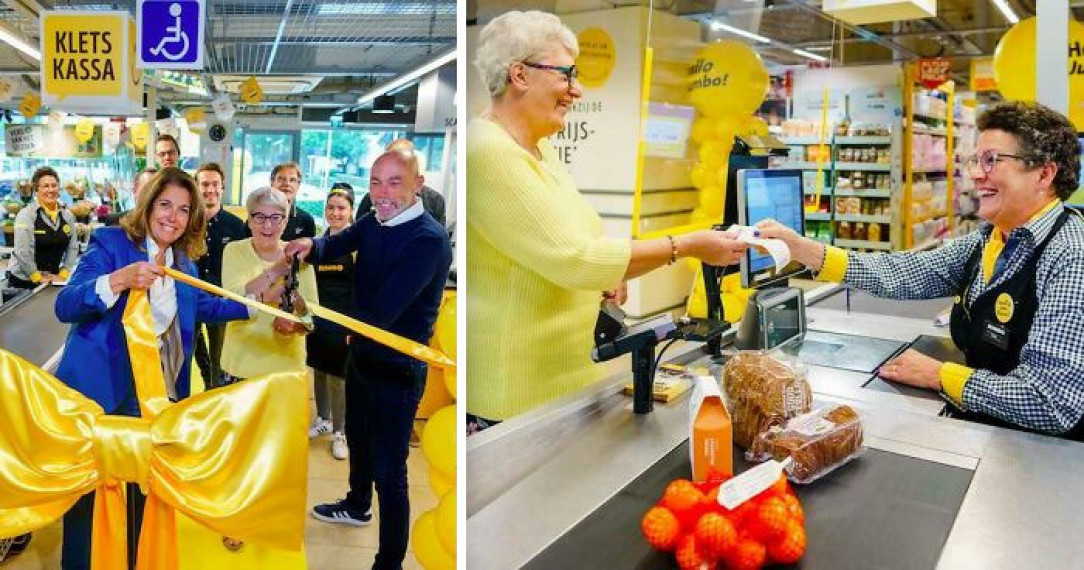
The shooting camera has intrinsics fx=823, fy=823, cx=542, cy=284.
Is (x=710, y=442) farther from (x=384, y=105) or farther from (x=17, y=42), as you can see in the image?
(x=17, y=42)

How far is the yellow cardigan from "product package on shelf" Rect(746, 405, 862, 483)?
0.84 metres

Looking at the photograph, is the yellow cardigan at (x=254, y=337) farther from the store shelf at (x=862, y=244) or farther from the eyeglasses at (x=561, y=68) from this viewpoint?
the store shelf at (x=862, y=244)

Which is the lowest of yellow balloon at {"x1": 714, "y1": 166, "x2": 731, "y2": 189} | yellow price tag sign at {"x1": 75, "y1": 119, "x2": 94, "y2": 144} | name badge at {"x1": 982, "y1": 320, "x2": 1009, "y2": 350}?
name badge at {"x1": 982, "y1": 320, "x2": 1009, "y2": 350}

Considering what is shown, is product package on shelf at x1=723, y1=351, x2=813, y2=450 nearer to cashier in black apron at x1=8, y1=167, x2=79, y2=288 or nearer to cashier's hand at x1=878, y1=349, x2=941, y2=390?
cashier's hand at x1=878, y1=349, x2=941, y2=390

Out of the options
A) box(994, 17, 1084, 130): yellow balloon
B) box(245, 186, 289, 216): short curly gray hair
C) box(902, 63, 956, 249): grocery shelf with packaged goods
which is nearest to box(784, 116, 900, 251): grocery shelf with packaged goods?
box(902, 63, 956, 249): grocery shelf with packaged goods

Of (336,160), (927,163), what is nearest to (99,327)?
(336,160)

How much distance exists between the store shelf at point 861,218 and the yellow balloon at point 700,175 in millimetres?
2245

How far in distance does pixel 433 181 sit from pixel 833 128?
7.14 m

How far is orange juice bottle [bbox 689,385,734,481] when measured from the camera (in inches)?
51.6

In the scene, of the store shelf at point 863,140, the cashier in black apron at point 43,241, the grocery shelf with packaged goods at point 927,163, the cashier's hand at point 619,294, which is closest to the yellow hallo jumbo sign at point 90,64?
the cashier in black apron at point 43,241

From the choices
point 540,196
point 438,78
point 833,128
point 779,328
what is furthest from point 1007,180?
point 833,128

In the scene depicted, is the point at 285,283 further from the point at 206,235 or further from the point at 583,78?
the point at 583,78

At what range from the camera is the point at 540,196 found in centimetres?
140

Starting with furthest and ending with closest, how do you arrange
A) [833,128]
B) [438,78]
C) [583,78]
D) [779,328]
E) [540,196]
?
[833,128]
[583,78]
[779,328]
[438,78]
[540,196]
